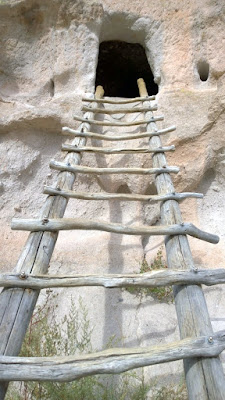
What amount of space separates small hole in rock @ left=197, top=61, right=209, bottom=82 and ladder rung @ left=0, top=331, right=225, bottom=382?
10.0ft

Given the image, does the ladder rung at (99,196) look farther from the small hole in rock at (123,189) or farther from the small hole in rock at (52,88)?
the small hole in rock at (52,88)

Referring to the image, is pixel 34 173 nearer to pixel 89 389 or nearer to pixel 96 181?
pixel 96 181

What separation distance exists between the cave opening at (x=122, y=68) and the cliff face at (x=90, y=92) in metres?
1.06

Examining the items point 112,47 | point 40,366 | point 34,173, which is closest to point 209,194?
point 34,173

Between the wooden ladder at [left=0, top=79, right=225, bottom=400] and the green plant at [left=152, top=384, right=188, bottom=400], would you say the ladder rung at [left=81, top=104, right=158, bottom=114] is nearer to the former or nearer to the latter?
the wooden ladder at [left=0, top=79, right=225, bottom=400]

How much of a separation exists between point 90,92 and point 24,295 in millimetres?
2492

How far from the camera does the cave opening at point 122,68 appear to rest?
482 centimetres

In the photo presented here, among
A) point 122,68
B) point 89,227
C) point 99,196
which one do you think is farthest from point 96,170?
point 122,68

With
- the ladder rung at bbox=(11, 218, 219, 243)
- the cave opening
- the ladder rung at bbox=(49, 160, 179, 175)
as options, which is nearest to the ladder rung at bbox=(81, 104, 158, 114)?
the ladder rung at bbox=(49, 160, 179, 175)

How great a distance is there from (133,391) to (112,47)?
4.65 metres

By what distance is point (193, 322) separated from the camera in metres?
1.03

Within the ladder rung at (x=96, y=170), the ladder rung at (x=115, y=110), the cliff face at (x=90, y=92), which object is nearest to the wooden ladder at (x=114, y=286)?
the ladder rung at (x=96, y=170)

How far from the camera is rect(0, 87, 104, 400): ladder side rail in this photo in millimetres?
943

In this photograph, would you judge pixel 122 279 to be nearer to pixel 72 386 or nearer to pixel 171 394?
pixel 72 386
